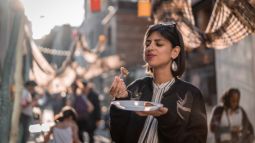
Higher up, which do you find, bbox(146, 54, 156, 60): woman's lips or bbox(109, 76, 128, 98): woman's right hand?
bbox(146, 54, 156, 60): woman's lips

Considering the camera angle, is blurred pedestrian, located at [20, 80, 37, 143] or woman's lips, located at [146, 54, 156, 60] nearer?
woman's lips, located at [146, 54, 156, 60]

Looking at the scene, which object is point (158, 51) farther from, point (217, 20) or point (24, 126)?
point (24, 126)

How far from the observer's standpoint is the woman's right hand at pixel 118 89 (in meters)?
2.39

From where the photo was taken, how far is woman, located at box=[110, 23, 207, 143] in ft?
7.32

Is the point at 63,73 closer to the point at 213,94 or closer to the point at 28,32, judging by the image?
the point at 213,94

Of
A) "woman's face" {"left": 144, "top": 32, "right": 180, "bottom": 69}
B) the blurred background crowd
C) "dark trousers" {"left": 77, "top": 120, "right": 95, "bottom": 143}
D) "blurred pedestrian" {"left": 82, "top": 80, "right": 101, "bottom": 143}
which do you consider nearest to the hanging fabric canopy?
the blurred background crowd

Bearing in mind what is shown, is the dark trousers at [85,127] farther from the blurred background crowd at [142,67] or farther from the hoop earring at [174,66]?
the hoop earring at [174,66]

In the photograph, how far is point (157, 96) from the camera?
2.46m

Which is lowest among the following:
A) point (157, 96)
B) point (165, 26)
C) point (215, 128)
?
point (215, 128)

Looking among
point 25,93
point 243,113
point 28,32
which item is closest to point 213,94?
point 243,113

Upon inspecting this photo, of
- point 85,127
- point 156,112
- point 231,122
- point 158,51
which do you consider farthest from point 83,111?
point 156,112

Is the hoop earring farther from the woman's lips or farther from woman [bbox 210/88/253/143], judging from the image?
woman [bbox 210/88/253/143]

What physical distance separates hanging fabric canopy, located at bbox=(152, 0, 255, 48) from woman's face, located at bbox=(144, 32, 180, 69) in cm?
264

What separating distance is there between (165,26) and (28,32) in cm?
474
